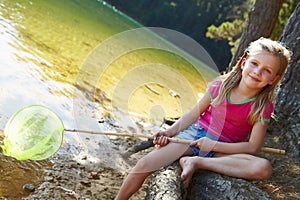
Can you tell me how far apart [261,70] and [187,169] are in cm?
96

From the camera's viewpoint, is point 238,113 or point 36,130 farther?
point 238,113

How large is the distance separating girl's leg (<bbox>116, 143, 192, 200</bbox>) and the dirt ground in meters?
0.46

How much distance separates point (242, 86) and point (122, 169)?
4.99 ft

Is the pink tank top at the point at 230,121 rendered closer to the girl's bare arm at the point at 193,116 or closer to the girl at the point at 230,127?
the girl at the point at 230,127

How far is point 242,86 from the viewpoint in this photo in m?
3.03

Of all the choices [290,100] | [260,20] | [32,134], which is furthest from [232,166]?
[260,20]

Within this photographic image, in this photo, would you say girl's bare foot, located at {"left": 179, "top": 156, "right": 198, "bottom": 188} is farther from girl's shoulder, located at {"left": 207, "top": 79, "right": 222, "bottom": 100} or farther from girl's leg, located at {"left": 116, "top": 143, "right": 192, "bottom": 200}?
girl's shoulder, located at {"left": 207, "top": 79, "right": 222, "bottom": 100}

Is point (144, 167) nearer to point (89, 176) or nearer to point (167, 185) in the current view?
point (167, 185)

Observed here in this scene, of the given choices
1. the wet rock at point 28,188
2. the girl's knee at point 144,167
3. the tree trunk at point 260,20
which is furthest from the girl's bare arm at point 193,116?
the tree trunk at point 260,20

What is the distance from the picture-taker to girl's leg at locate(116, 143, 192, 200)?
264 centimetres

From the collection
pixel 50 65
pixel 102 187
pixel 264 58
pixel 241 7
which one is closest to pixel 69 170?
pixel 102 187

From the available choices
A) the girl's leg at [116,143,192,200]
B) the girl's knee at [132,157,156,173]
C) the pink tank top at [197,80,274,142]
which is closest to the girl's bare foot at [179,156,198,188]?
the girl's leg at [116,143,192,200]

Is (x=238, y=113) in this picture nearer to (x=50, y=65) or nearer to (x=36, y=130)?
(x=36, y=130)

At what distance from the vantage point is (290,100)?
4.16m
